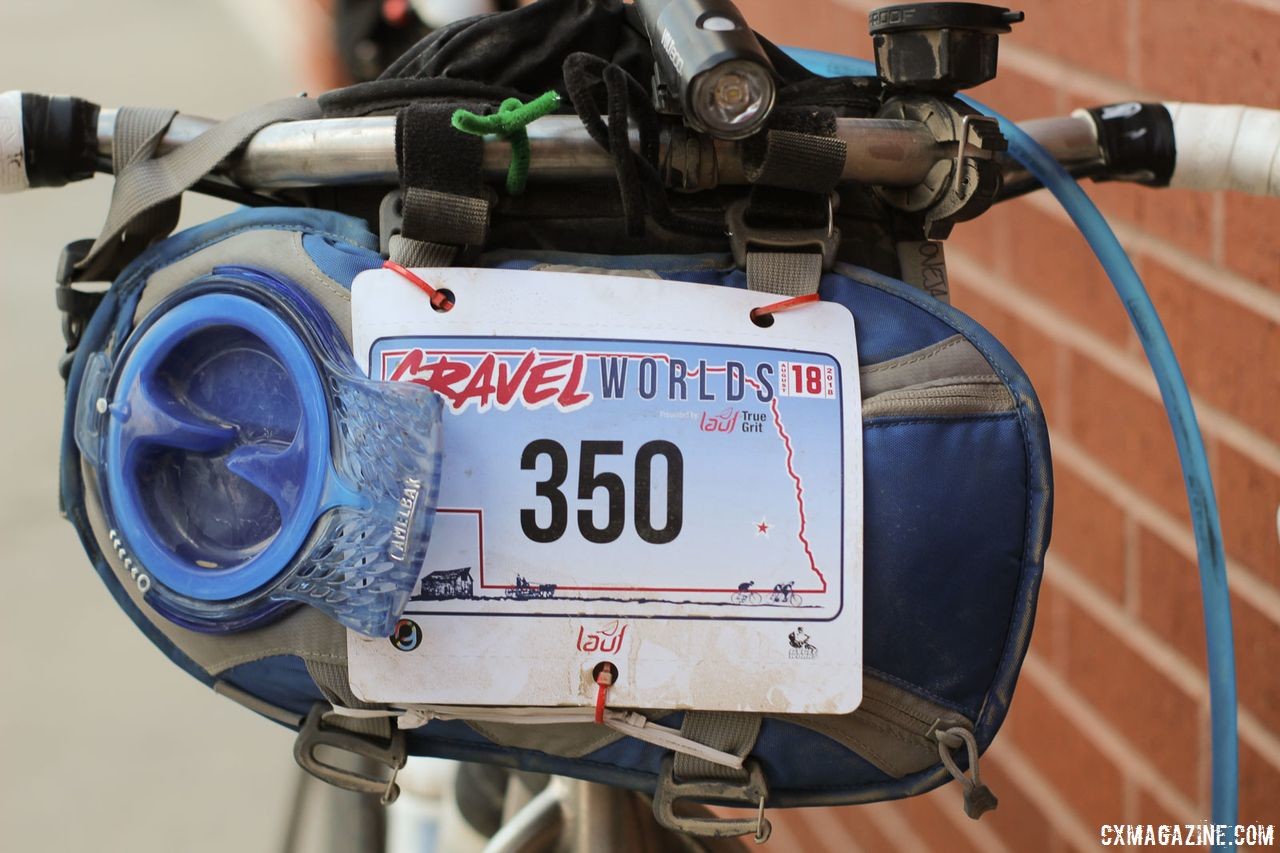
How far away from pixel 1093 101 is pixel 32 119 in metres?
0.87

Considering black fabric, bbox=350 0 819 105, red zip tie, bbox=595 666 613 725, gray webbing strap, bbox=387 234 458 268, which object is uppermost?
black fabric, bbox=350 0 819 105

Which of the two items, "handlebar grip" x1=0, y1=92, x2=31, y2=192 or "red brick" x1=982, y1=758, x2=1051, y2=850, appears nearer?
"handlebar grip" x1=0, y1=92, x2=31, y2=192

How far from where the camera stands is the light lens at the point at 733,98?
0.62 meters

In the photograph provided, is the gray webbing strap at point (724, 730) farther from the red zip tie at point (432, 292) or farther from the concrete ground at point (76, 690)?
the concrete ground at point (76, 690)

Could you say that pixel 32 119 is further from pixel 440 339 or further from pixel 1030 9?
pixel 1030 9

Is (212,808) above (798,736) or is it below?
below

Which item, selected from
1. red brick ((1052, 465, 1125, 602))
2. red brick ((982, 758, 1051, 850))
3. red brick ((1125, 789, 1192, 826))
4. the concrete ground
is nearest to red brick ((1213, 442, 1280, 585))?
red brick ((1052, 465, 1125, 602))

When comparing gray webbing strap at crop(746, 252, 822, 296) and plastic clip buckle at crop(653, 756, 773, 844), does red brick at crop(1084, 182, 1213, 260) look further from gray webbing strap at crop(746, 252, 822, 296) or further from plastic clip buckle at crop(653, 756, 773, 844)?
plastic clip buckle at crop(653, 756, 773, 844)

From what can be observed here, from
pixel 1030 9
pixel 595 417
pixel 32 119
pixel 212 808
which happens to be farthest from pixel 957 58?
pixel 212 808

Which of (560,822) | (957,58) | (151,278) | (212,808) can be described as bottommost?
(212,808)

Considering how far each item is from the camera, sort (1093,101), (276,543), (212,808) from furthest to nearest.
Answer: (212,808), (1093,101), (276,543)

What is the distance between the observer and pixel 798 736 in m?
0.71

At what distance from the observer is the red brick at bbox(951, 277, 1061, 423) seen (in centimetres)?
137

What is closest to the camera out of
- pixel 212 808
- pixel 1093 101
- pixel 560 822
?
pixel 560 822
